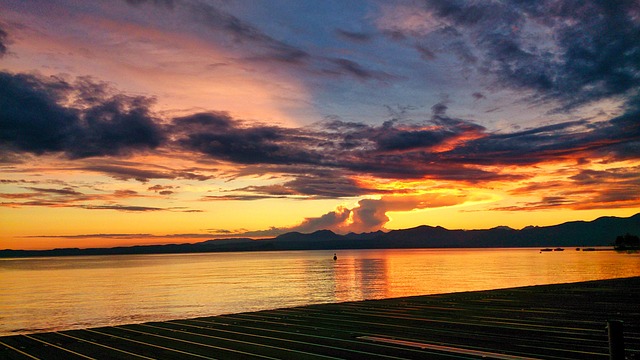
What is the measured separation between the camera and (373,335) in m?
13.5

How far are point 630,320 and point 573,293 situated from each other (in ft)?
32.3

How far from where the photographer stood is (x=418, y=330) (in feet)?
46.4

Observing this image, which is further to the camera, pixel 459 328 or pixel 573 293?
pixel 573 293

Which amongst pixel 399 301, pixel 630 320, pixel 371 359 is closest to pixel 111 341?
pixel 371 359

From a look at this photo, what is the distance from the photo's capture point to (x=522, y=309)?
60.8 feet

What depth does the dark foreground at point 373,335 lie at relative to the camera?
1130cm

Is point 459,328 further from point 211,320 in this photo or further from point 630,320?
point 211,320

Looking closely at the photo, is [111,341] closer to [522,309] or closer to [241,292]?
[522,309]

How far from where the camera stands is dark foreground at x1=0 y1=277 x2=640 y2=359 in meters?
11.3

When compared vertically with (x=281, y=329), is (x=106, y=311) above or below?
below

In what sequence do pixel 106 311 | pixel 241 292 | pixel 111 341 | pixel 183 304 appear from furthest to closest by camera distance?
pixel 241 292
pixel 183 304
pixel 106 311
pixel 111 341

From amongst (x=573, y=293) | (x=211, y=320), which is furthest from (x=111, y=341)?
(x=573, y=293)

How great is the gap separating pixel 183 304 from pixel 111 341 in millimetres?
33779

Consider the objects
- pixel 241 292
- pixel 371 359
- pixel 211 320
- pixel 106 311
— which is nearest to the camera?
pixel 371 359
